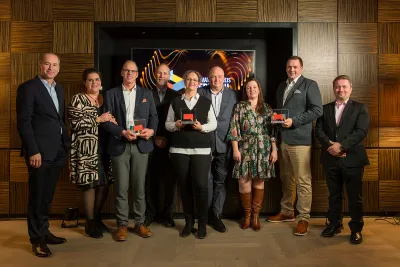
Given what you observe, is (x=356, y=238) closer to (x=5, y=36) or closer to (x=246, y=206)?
(x=246, y=206)

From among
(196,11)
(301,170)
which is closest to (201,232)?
(301,170)

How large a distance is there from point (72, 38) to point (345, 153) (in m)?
3.18

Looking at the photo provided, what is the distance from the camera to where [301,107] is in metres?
3.78

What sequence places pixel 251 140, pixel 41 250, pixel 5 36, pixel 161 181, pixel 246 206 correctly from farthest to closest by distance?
pixel 5 36 < pixel 161 181 < pixel 246 206 < pixel 251 140 < pixel 41 250

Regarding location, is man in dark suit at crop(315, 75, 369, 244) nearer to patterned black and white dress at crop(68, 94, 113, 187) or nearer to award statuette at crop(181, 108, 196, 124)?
award statuette at crop(181, 108, 196, 124)

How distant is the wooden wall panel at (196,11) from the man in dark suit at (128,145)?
1.13 m

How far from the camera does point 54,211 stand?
4.23 meters

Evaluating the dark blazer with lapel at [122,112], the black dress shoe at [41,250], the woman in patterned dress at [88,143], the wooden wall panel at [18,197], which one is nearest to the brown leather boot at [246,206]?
the dark blazer with lapel at [122,112]

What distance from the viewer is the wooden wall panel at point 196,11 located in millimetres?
4230

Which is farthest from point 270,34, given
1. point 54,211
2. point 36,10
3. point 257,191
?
point 54,211

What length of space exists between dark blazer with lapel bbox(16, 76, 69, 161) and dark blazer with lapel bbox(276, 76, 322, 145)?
2207mm

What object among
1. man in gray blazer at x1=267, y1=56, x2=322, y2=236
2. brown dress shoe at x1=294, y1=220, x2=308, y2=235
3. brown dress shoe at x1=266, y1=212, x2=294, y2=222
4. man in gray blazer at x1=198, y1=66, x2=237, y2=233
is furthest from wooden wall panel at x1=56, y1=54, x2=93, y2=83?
brown dress shoe at x1=294, y1=220, x2=308, y2=235

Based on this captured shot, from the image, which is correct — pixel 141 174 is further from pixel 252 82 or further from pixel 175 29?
pixel 175 29

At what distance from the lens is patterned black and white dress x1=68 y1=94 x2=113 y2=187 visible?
133 inches
